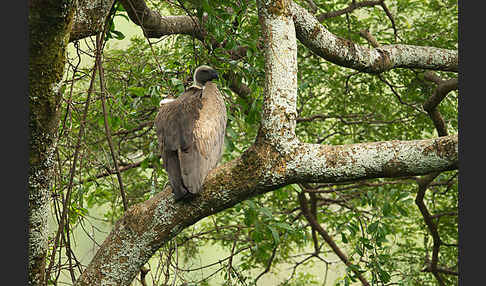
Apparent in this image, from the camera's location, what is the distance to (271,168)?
213 centimetres

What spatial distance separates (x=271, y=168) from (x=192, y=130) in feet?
2.37

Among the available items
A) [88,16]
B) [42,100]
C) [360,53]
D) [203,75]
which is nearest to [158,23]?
[203,75]

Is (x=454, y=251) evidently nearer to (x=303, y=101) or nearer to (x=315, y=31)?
(x=303, y=101)

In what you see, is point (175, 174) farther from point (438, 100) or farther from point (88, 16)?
point (438, 100)

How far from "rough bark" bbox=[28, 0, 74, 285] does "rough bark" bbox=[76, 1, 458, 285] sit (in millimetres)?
279

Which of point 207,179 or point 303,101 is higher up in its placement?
point 303,101

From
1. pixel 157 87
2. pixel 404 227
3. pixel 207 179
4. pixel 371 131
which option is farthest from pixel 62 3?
pixel 404 227

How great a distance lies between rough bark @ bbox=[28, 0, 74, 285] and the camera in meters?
1.80

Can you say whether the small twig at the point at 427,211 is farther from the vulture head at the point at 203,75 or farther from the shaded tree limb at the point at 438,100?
the vulture head at the point at 203,75

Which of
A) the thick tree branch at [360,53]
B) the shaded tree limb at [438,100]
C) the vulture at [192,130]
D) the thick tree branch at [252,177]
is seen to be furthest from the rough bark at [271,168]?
the shaded tree limb at [438,100]

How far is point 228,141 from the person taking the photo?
3.19 meters

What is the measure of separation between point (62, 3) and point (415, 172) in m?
1.43

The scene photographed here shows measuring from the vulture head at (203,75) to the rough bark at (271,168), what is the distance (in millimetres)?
930

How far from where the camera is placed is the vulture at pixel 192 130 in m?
2.60
